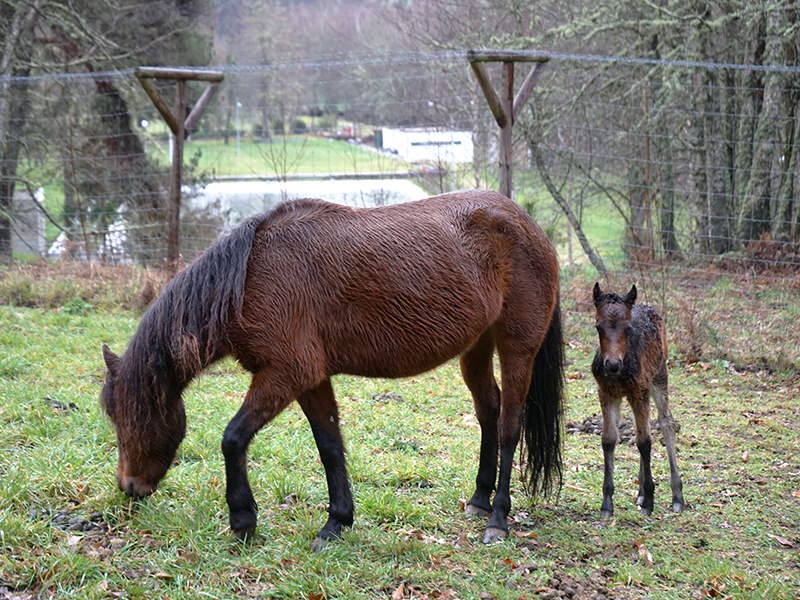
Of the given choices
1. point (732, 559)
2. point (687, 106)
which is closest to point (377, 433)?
point (732, 559)

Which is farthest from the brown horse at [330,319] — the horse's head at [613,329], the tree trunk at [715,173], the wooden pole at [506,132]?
the tree trunk at [715,173]

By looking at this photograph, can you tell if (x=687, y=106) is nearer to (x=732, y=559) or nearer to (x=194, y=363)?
(x=732, y=559)

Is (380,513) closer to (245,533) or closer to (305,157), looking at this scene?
(245,533)

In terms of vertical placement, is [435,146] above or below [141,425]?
above

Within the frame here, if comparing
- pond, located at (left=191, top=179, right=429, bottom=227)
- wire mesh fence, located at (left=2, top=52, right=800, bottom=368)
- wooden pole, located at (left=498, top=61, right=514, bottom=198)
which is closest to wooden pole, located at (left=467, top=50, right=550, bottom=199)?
wooden pole, located at (left=498, top=61, right=514, bottom=198)

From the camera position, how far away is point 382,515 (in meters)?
4.04

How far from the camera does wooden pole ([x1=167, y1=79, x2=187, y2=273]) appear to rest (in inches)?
359

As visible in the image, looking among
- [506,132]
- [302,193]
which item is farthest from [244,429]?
[302,193]

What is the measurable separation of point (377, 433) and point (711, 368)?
4.11 meters

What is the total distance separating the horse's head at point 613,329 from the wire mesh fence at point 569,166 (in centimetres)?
384

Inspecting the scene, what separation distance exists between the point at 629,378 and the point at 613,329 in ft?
1.26

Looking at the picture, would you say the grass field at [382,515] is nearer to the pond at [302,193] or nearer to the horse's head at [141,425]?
the horse's head at [141,425]

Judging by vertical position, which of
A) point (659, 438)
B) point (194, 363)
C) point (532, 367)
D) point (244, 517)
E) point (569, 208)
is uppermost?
point (569, 208)

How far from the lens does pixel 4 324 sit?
774 centimetres
